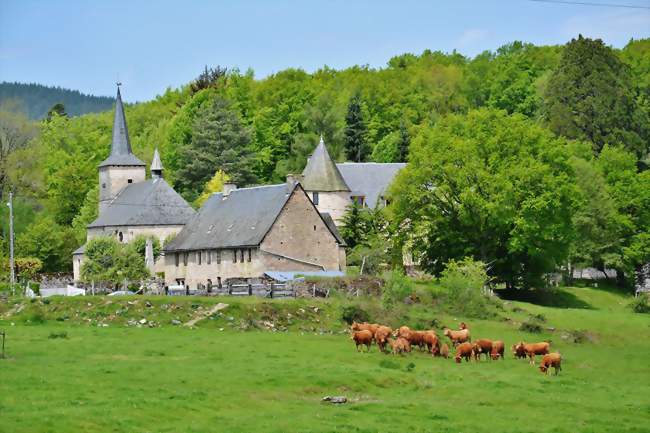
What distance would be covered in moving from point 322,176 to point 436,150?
17.5m

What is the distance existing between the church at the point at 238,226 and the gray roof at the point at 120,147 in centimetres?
269

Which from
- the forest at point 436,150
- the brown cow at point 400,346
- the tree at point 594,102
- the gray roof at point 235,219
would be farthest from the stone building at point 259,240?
the tree at point 594,102

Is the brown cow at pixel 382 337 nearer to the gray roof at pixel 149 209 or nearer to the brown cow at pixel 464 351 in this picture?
the brown cow at pixel 464 351

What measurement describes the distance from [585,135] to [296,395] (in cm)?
7836

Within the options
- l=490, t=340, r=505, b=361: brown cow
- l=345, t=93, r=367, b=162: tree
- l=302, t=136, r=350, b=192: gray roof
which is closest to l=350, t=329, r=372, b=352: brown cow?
l=490, t=340, r=505, b=361: brown cow

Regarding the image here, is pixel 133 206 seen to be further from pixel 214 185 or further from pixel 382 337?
pixel 382 337

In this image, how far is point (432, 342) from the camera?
44500 mm

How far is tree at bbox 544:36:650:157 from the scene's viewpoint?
10762 centimetres

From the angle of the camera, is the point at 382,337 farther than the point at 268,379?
Yes

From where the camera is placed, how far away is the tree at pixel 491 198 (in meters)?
71.8

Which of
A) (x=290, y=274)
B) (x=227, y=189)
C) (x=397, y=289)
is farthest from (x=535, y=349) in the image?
(x=227, y=189)

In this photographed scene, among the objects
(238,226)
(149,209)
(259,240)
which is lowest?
(259,240)

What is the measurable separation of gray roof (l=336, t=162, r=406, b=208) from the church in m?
1.57

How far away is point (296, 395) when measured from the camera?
3344 centimetres
